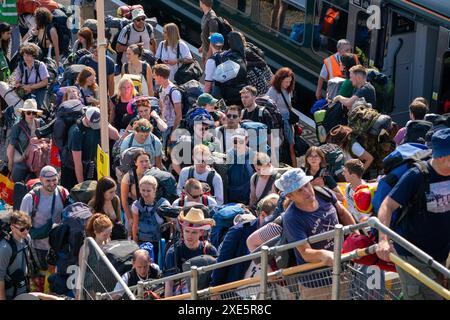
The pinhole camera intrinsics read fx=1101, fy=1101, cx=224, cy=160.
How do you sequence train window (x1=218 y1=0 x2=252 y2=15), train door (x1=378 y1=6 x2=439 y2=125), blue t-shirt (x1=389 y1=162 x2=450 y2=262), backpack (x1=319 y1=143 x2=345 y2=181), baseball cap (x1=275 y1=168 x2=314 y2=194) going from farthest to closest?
train window (x1=218 y1=0 x2=252 y2=15), train door (x1=378 y1=6 x2=439 y2=125), backpack (x1=319 y1=143 x2=345 y2=181), baseball cap (x1=275 y1=168 x2=314 y2=194), blue t-shirt (x1=389 y1=162 x2=450 y2=262)

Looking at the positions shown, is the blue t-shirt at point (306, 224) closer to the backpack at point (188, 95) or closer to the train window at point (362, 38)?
the backpack at point (188, 95)

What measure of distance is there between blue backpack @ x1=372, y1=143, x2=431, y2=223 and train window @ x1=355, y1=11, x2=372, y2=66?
7.53m

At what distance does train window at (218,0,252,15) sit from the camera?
57.3 feet

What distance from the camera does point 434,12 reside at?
1371 centimetres

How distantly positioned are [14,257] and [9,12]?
26.3ft

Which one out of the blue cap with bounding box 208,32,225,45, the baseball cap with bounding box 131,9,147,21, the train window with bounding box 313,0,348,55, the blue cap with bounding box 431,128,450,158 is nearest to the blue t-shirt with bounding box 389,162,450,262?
the blue cap with bounding box 431,128,450,158

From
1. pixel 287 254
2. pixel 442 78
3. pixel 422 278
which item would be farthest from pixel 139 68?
pixel 422 278

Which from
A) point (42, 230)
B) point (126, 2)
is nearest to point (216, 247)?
point (42, 230)

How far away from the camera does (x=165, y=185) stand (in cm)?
1090

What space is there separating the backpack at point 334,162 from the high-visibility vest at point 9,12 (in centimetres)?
758

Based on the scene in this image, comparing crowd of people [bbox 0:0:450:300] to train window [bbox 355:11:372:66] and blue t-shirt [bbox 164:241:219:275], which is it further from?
train window [bbox 355:11:372:66]

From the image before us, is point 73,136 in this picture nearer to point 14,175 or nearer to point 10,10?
point 14,175

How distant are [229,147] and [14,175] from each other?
2.53 m

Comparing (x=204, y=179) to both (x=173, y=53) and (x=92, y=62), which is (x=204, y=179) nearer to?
(x=92, y=62)
